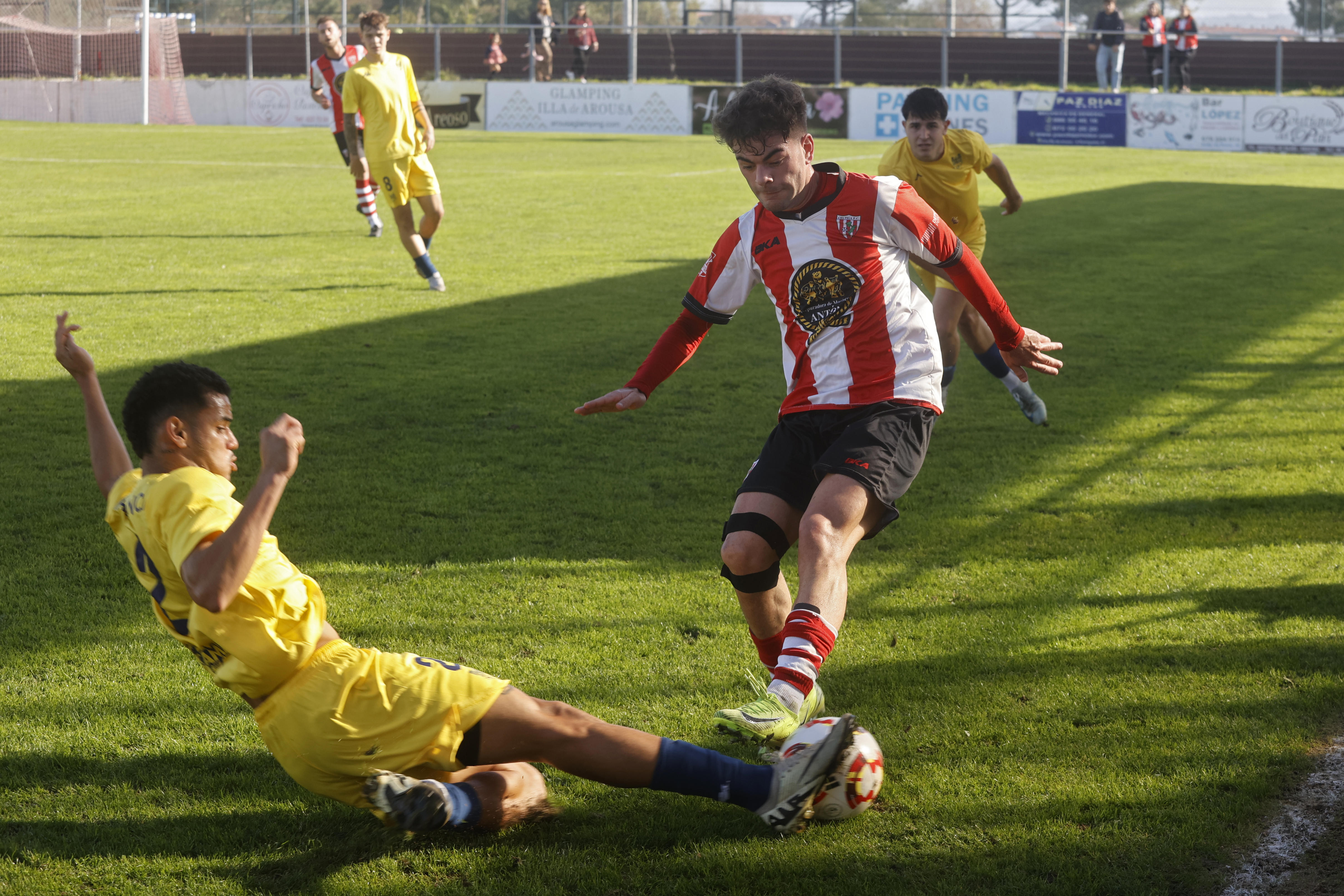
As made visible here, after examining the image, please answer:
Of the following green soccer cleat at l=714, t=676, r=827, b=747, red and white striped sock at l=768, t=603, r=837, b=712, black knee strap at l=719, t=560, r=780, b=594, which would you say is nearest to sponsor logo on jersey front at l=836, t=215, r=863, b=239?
black knee strap at l=719, t=560, r=780, b=594

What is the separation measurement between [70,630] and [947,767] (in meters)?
2.83

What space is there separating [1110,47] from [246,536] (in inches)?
1314

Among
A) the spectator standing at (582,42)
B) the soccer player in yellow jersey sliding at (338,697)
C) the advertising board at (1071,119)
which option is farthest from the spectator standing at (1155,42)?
the soccer player in yellow jersey sliding at (338,697)

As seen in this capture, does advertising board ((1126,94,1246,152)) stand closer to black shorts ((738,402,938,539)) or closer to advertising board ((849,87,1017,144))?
advertising board ((849,87,1017,144))

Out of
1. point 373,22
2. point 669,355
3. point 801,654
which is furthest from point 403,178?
point 801,654

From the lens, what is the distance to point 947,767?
10.9 ft

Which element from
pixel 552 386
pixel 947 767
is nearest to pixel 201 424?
Answer: pixel 947 767

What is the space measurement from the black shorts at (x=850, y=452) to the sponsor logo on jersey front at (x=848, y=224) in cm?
51

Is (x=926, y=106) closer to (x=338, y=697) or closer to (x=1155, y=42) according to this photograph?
(x=338, y=697)

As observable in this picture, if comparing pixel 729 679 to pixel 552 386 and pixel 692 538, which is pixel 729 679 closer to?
pixel 692 538

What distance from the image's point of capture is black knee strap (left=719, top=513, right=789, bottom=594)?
3.42 m

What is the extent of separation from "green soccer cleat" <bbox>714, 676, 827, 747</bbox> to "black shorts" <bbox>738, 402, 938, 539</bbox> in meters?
0.56

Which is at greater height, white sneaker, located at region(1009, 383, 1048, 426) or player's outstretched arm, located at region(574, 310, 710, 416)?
player's outstretched arm, located at region(574, 310, 710, 416)

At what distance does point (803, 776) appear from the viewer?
2932 mm
